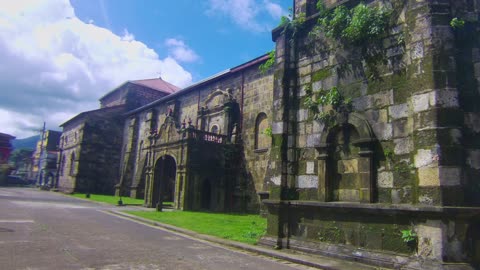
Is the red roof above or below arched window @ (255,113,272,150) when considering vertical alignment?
above

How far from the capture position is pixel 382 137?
674 cm

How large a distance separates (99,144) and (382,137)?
3741cm

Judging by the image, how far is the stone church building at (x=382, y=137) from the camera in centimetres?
558

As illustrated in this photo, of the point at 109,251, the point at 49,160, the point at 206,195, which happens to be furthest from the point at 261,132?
the point at 49,160

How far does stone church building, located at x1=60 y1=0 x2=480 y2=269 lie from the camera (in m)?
Result: 5.58

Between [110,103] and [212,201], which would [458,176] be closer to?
[212,201]

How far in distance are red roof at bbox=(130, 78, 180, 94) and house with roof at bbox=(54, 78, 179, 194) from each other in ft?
0.59

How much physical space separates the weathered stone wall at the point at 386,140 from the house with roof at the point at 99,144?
112 ft

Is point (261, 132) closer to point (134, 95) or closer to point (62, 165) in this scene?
point (134, 95)

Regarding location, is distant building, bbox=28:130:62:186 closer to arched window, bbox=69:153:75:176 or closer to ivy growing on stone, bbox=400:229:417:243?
arched window, bbox=69:153:75:176

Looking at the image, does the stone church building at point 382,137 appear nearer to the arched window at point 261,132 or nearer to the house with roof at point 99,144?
the arched window at point 261,132

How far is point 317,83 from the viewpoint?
8297 millimetres

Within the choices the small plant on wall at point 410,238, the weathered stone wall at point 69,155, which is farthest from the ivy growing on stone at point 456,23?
the weathered stone wall at point 69,155

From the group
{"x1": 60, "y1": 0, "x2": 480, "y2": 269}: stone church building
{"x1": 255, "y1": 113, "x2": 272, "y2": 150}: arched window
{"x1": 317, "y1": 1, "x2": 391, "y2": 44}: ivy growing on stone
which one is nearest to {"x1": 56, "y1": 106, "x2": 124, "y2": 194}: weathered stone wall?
{"x1": 255, "y1": 113, "x2": 272, "y2": 150}: arched window
